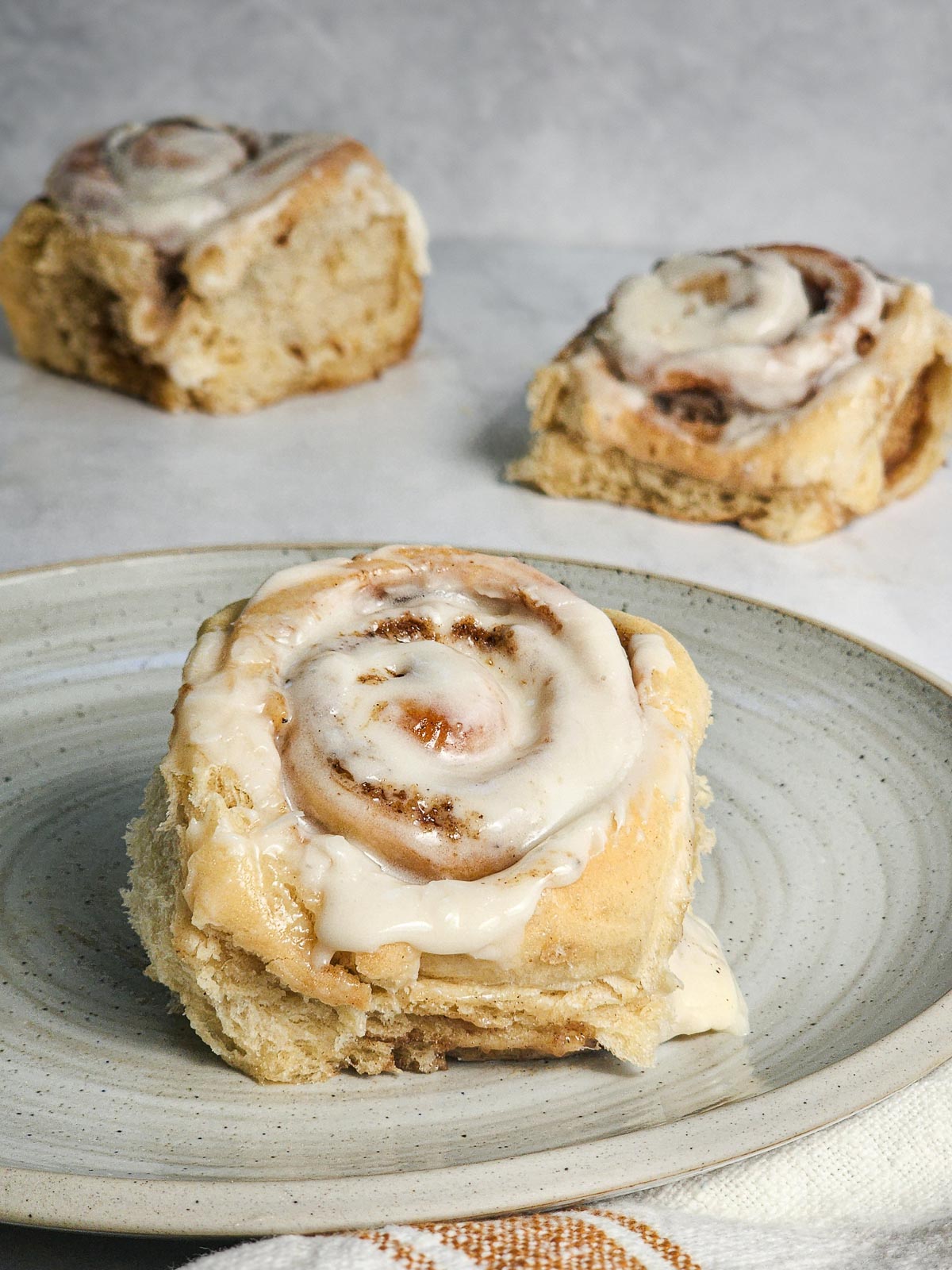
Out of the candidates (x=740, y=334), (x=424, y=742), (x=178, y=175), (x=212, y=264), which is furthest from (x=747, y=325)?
(x=424, y=742)

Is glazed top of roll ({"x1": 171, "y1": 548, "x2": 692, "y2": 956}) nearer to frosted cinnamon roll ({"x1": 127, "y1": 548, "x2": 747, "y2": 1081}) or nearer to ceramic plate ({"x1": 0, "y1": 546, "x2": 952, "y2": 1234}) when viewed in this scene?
frosted cinnamon roll ({"x1": 127, "y1": 548, "x2": 747, "y2": 1081})

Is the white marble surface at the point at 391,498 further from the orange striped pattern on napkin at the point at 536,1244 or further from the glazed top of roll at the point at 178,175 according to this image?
the orange striped pattern on napkin at the point at 536,1244

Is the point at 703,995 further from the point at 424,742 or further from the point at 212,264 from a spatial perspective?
the point at 212,264

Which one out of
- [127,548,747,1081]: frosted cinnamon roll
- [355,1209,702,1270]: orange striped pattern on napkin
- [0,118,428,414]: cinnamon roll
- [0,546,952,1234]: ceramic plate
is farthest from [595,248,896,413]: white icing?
[355,1209,702,1270]: orange striped pattern on napkin

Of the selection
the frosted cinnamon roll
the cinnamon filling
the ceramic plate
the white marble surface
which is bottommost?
the white marble surface

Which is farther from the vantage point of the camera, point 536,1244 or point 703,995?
point 703,995

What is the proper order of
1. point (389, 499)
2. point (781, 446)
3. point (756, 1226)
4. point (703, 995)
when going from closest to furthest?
1. point (756, 1226)
2. point (703, 995)
3. point (781, 446)
4. point (389, 499)
